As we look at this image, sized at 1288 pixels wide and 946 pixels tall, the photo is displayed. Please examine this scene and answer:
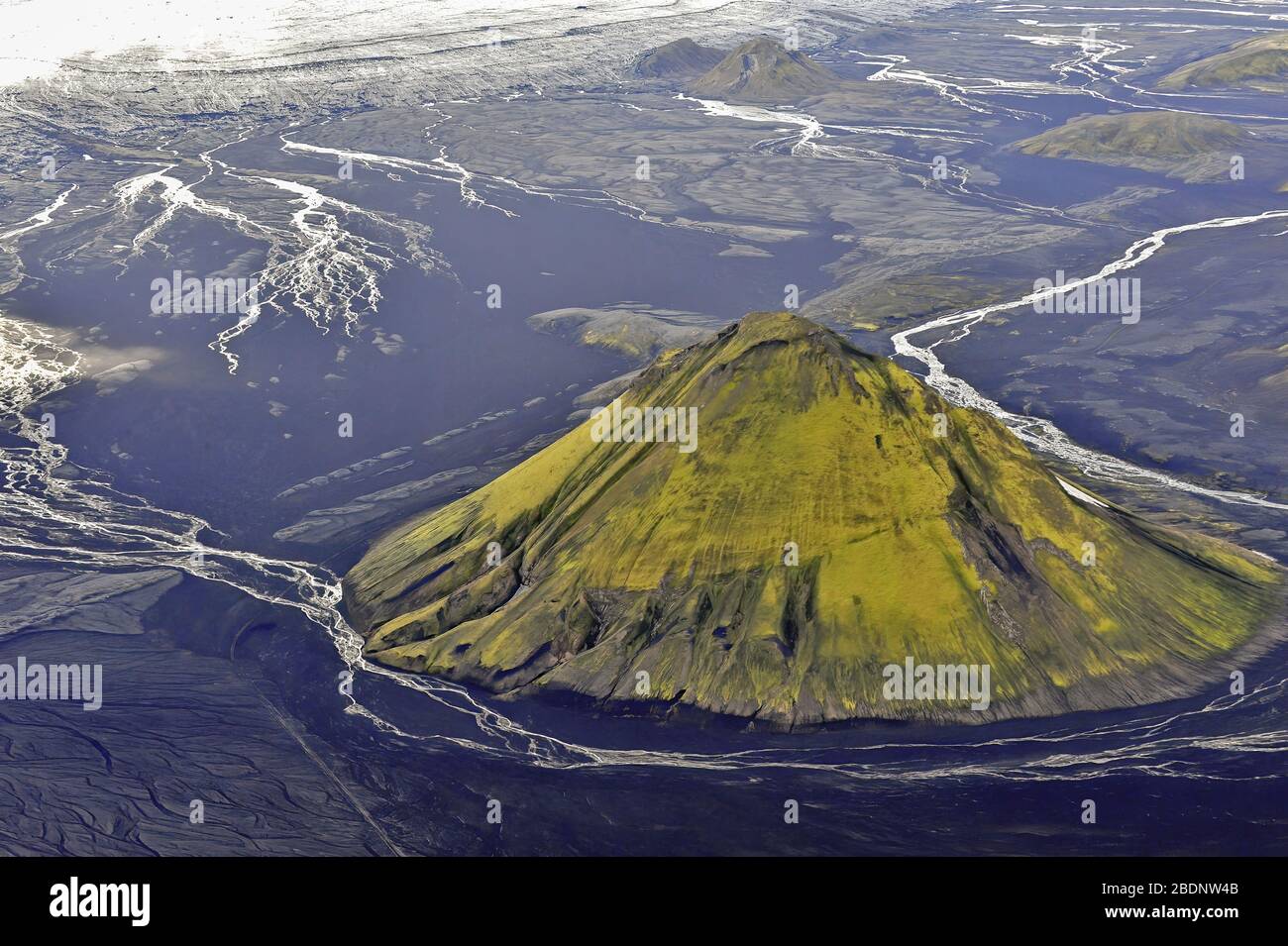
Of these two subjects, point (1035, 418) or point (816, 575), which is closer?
point (816, 575)

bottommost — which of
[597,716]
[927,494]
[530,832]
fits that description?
[530,832]

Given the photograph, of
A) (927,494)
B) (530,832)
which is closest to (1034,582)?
(927,494)

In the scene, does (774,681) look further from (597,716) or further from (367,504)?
(367,504)

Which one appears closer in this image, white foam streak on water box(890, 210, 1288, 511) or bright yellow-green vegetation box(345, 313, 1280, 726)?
bright yellow-green vegetation box(345, 313, 1280, 726)

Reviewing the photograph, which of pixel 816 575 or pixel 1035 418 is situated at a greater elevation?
pixel 1035 418

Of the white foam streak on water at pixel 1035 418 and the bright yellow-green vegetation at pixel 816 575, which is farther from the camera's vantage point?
the white foam streak on water at pixel 1035 418

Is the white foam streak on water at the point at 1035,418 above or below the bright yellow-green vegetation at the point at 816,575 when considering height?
above

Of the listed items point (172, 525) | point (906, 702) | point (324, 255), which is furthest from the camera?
point (324, 255)

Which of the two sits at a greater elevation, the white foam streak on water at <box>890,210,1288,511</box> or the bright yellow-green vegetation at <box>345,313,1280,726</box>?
the white foam streak on water at <box>890,210,1288,511</box>
